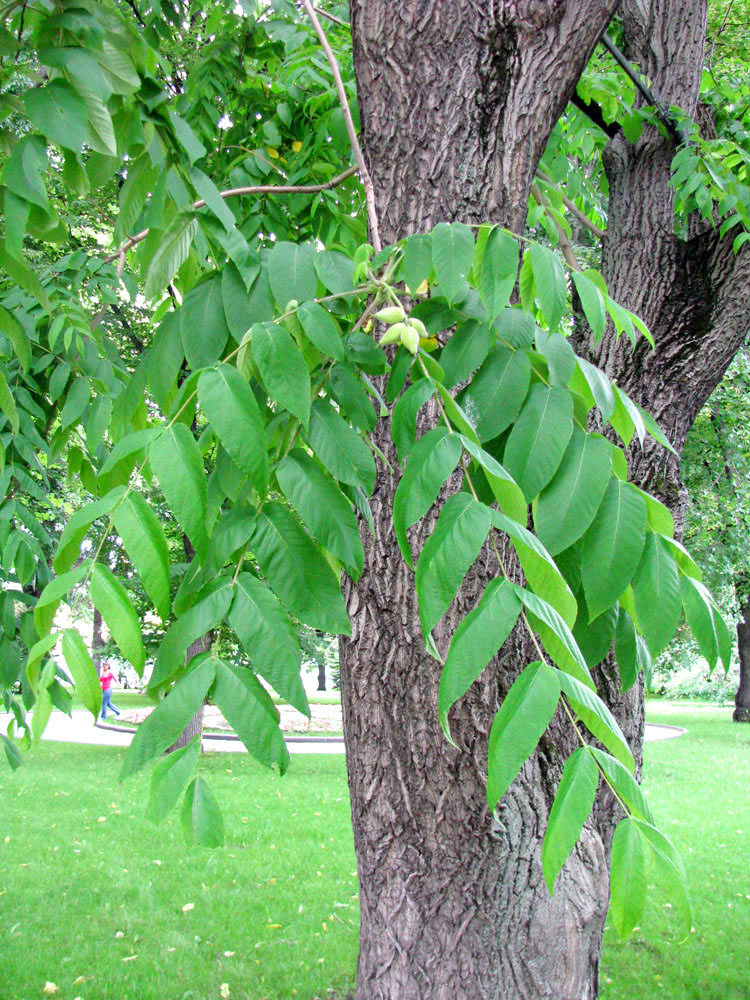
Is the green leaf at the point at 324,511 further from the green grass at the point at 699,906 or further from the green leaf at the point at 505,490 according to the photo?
the green grass at the point at 699,906

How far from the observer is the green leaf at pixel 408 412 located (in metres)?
1.16

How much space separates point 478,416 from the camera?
1323mm

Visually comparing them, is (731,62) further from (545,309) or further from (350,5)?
(545,309)

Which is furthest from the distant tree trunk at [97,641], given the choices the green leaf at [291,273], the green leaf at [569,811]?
the green leaf at [569,811]

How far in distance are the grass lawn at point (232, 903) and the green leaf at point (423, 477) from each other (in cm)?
281

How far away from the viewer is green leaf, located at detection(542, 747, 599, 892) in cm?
84

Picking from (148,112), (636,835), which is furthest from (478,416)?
(148,112)

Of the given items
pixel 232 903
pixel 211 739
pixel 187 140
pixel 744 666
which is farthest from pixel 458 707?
pixel 744 666

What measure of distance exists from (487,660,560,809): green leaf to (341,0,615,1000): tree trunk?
0.91 metres

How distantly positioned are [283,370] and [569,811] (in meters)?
0.67

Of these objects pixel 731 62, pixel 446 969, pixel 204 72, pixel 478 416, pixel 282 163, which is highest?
pixel 731 62

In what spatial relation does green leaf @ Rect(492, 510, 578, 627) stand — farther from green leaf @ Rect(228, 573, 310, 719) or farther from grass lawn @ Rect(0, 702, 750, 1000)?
grass lawn @ Rect(0, 702, 750, 1000)

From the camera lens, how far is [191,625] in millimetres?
1016

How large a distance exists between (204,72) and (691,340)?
231cm
